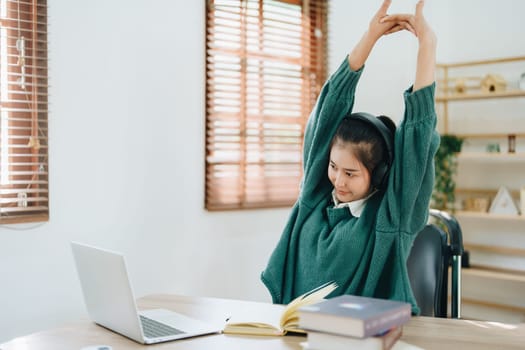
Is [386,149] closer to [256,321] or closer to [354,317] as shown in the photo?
[256,321]

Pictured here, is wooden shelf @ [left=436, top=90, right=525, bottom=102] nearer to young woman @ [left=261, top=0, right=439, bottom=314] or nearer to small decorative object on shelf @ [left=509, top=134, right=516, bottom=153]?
small decorative object on shelf @ [left=509, top=134, right=516, bottom=153]

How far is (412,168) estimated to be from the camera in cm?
164

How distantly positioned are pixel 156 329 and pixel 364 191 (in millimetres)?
667

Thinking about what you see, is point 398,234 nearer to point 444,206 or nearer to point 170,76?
point 170,76

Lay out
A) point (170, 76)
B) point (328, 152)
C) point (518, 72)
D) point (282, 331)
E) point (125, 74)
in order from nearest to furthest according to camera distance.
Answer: point (282, 331) → point (328, 152) → point (125, 74) → point (170, 76) → point (518, 72)

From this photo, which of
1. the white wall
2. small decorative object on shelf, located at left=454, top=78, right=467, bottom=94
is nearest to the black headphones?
the white wall

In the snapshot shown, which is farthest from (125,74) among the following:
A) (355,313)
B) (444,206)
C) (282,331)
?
(444,206)

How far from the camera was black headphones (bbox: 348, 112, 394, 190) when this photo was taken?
66.9 inches

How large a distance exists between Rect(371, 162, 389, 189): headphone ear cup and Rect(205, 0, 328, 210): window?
1347 millimetres

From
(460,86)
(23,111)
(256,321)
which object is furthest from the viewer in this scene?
(460,86)

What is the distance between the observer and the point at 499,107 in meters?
4.02

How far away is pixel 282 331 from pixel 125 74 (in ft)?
4.96

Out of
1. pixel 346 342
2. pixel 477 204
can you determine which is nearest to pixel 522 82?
pixel 477 204

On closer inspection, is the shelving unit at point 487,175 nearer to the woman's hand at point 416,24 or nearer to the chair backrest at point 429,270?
the chair backrest at point 429,270
